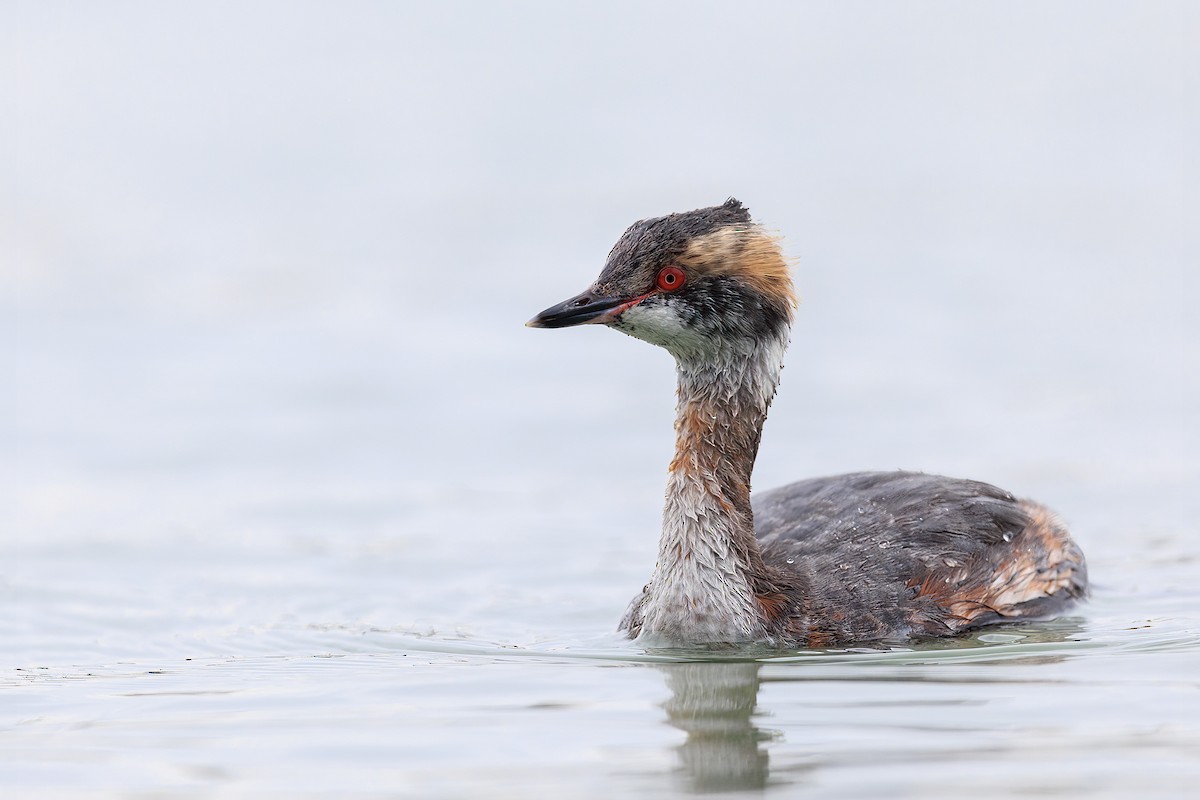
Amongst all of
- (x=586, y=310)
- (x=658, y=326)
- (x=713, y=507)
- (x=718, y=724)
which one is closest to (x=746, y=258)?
(x=658, y=326)

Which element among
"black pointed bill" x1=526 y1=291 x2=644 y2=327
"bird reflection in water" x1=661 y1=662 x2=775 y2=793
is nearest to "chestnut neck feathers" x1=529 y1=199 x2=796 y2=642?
"black pointed bill" x1=526 y1=291 x2=644 y2=327

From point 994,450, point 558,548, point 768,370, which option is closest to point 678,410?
point 768,370

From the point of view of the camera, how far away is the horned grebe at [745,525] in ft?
30.7

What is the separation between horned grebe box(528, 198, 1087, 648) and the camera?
936cm

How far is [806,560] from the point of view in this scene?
9.94 meters

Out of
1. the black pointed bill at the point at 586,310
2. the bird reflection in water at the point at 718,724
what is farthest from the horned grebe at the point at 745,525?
the bird reflection in water at the point at 718,724

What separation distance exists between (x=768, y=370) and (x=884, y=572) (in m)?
1.14

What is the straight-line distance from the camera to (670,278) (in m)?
9.49

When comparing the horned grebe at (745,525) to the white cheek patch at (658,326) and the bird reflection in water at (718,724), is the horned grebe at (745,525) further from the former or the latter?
the bird reflection in water at (718,724)

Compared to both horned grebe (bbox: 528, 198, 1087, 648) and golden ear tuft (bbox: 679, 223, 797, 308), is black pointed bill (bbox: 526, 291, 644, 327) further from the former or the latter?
golden ear tuft (bbox: 679, 223, 797, 308)

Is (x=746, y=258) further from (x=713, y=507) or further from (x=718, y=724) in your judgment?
(x=718, y=724)

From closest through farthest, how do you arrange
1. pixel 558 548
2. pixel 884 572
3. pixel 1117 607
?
1. pixel 884 572
2. pixel 1117 607
3. pixel 558 548

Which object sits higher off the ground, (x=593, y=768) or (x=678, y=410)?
(x=678, y=410)

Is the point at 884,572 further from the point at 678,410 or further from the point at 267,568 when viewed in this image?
the point at 267,568
